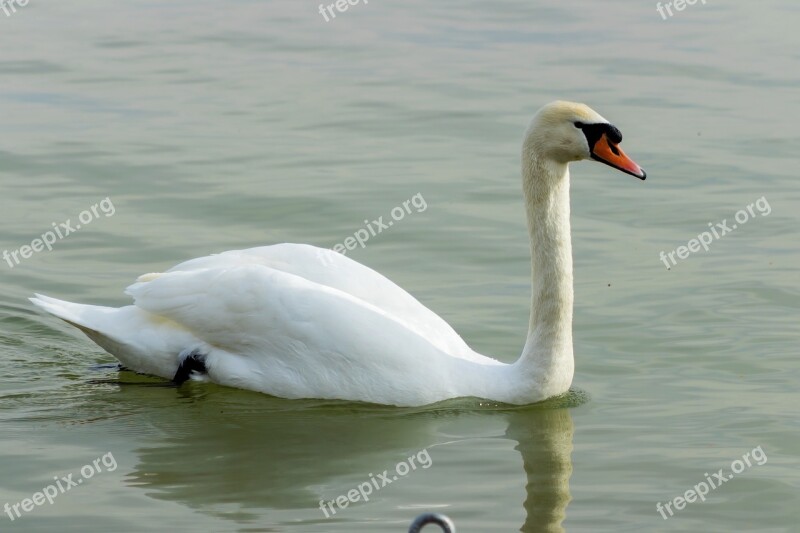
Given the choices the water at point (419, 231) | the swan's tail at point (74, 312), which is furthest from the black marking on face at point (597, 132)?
the swan's tail at point (74, 312)

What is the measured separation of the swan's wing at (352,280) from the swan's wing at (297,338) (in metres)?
0.13

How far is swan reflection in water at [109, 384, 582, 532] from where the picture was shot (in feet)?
22.4

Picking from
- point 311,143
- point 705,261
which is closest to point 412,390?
point 705,261

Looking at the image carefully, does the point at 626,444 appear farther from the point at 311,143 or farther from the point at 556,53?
the point at 556,53

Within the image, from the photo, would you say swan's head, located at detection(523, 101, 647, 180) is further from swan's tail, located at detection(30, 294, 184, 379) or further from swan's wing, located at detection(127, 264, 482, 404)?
swan's tail, located at detection(30, 294, 184, 379)

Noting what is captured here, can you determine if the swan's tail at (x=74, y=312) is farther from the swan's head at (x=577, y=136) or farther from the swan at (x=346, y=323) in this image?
the swan's head at (x=577, y=136)

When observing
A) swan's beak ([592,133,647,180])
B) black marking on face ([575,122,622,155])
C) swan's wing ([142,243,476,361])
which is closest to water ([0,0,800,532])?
swan's wing ([142,243,476,361])

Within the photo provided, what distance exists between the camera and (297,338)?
8008 mm

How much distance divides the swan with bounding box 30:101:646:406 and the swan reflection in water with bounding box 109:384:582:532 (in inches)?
4.4

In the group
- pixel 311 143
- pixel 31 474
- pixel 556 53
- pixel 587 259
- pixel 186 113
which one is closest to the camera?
pixel 31 474

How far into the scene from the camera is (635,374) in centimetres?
865

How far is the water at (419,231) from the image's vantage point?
23.2ft

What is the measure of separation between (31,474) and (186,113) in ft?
24.3

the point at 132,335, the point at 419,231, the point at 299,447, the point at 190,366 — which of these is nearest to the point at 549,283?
the point at 299,447
